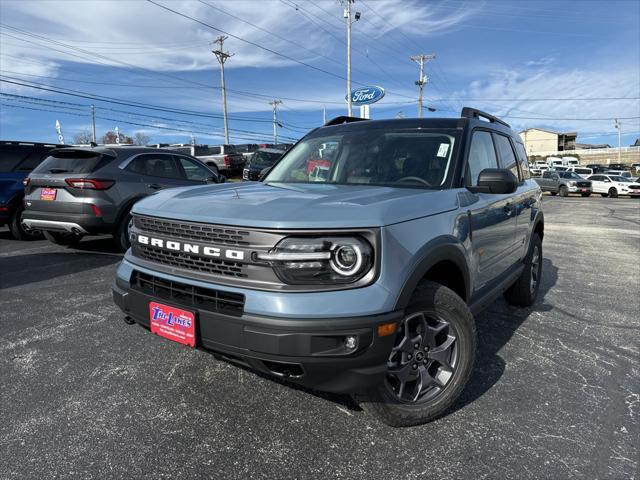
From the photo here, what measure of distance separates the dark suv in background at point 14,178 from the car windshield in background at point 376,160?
6793 millimetres

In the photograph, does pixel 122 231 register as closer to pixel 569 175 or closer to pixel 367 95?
pixel 367 95

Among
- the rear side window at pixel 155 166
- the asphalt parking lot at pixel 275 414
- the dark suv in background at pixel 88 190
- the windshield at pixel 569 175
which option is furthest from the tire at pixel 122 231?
the windshield at pixel 569 175

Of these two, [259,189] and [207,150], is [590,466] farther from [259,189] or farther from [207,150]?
[207,150]

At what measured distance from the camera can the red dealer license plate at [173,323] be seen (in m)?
2.32

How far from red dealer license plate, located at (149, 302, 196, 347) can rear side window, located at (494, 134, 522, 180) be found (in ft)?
10.2

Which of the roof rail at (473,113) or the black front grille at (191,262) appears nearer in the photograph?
the black front grille at (191,262)

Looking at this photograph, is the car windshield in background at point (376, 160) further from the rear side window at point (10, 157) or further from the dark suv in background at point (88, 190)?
the rear side window at point (10, 157)

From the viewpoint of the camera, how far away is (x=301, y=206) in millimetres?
2322

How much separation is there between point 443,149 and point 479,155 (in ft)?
1.52

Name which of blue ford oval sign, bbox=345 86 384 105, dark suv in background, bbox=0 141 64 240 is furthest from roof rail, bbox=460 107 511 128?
blue ford oval sign, bbox=345 86 384 105

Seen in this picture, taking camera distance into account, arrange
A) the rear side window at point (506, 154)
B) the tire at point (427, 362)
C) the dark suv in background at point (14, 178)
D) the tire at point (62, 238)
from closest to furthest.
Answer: the tire at point (427, 362) < the rear side window at point (506, 154) < the tire at point (62, 238) < the dark suv in background at point (14, 178)

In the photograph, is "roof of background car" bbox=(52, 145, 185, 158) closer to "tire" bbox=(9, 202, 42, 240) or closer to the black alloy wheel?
"tire" bbox=(9, 202, 42, 240)

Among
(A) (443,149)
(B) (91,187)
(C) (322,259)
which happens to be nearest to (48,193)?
(B) (91,187)

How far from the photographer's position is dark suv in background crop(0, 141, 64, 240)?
8273mm
